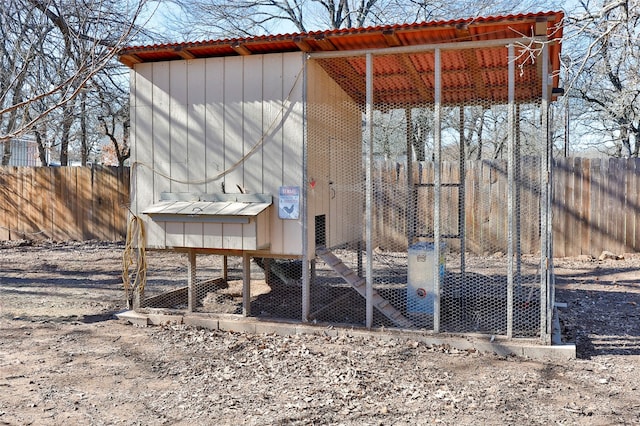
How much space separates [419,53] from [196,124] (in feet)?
7.94

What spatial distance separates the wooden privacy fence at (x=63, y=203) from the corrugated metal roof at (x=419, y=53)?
766cm

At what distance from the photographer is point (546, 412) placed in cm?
396

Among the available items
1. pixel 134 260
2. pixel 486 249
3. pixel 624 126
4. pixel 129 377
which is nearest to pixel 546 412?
pixel 129 377

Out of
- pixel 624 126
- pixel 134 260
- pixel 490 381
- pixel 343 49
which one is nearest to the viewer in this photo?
pixel 490 381

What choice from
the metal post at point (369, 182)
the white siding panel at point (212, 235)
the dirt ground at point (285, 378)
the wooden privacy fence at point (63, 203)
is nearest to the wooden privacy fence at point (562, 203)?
the dirt ground at point (285, 378)

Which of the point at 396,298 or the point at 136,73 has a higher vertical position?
the point at 136,73

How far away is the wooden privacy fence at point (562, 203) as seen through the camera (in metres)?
10.7

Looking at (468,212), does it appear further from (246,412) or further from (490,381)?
(246,412)

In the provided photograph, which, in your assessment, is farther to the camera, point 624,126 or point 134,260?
point 624,126

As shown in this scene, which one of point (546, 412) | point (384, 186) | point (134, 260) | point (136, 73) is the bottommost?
point (546, 412)

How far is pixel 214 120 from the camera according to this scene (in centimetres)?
607

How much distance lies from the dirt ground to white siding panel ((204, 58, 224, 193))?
5.53 ft

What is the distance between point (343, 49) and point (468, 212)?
6240mm

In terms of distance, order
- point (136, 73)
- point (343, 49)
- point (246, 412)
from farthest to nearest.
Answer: point (136, 73)
point (343, 49)
point (246, 412)
